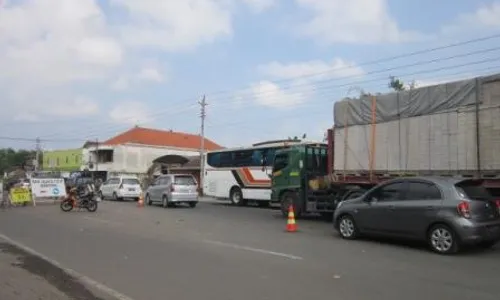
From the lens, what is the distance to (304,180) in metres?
20.8

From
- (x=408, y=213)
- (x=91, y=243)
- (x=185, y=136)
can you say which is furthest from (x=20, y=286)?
(x=185, y=136)

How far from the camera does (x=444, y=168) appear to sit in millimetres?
14758

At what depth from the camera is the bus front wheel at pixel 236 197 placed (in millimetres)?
31198

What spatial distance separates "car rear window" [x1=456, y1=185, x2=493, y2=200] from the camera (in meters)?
11.8

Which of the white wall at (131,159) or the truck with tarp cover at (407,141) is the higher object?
the white wall at (131,159)

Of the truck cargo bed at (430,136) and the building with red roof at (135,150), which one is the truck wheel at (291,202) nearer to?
the truck cargo bed at (430,136)

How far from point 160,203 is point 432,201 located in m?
20.6

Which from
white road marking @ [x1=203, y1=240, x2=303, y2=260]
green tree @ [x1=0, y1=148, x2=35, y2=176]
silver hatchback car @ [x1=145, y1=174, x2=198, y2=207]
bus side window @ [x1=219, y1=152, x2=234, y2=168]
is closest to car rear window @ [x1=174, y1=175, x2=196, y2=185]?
silver hatchback car @ [x1=145, y1=174, x2=198, y2=207]

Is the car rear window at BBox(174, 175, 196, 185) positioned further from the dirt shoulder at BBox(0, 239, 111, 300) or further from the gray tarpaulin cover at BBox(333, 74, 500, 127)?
the dirt shoulder at BBox(0, 239, 111, 300)

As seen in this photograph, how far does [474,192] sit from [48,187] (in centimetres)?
2483

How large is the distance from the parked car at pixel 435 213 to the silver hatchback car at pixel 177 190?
53.0 feet

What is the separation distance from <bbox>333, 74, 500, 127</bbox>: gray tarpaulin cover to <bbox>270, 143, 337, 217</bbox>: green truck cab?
275cm

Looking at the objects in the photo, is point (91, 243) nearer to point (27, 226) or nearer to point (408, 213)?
point (27, 226)

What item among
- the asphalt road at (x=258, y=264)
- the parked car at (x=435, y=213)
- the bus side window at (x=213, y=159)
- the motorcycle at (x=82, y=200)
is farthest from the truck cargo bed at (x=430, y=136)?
the bus side window at (x=213, y=159)
